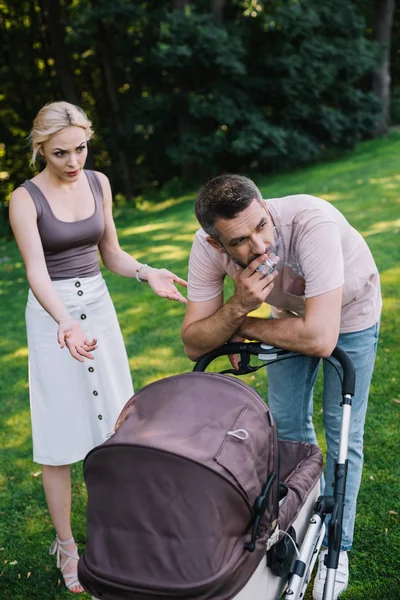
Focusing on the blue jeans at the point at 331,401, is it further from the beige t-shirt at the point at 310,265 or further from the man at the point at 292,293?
the beige t-shirt at the point at 310,265

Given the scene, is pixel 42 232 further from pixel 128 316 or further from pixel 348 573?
pixel 128 316

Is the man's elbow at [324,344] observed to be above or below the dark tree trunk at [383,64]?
above

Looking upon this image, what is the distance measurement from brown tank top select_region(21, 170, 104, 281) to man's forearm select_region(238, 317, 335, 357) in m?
0.92

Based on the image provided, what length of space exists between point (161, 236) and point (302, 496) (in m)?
8.17

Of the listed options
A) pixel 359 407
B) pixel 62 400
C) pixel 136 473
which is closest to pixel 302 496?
pixel 359 407

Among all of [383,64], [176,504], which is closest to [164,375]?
[176,504]

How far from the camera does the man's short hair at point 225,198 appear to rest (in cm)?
234

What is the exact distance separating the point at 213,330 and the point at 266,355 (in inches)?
8.8

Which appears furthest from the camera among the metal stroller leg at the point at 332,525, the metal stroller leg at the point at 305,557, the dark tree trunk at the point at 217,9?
the dark tree trunk at the point at 217,9

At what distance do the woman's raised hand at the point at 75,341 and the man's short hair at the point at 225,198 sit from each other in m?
0.74

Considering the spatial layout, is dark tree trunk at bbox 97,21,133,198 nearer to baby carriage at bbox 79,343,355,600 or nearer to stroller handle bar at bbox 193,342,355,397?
stroller handle bar at bbox 193,342,355,397

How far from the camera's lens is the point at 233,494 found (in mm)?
1927

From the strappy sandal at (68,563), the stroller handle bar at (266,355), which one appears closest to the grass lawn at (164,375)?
the strappy sandal at (68,563)

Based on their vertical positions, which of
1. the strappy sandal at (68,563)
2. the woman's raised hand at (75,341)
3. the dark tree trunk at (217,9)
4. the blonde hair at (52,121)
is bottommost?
the strappy sandal at (68,563)
